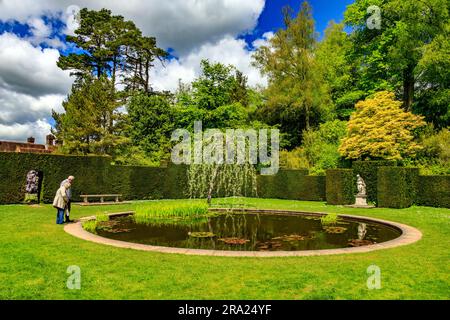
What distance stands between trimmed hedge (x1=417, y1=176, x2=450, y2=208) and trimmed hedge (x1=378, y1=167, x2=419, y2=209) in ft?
1.72

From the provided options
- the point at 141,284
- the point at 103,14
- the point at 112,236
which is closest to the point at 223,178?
the point at 112,236

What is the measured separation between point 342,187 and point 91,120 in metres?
19.2

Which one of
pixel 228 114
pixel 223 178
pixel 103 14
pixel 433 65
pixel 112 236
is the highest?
pixel 103 14

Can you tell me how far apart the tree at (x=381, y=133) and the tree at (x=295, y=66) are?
8236 millimetres

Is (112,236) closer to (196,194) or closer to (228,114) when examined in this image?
(196,194)

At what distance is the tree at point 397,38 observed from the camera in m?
24.1

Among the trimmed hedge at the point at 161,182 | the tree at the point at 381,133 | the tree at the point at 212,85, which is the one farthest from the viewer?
the tree at the point at 212,85

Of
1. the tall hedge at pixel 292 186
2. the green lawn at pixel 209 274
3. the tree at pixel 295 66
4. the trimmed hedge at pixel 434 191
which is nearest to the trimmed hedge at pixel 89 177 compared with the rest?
the tall hedge at pixel 292 186

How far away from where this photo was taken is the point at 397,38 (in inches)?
1025

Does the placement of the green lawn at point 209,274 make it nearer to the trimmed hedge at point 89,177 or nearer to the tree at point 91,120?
the trimmed hedge at point 89,177

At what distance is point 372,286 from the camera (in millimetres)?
4543

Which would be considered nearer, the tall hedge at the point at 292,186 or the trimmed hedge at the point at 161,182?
the trimmed hedge at the point at 161,182

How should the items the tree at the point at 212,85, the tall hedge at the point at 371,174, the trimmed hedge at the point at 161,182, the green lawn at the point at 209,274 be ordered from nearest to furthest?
the green lawn at the point at 209,274 → the trimmed hedge at the point at 161,182 → the tall hedge at the point at 371,174 → the tree at the point at 212,85
